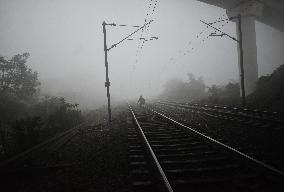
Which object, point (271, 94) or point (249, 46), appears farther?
point (249, 46)

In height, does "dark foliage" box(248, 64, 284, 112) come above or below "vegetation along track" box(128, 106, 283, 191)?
above

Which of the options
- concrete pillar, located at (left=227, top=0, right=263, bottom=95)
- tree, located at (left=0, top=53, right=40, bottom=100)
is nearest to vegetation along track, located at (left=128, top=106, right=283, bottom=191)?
concrete pillar, located at (left=227, top=0, right=263, bottom=95)

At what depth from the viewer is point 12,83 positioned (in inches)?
1622

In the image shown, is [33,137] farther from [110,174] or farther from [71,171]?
[110,174]

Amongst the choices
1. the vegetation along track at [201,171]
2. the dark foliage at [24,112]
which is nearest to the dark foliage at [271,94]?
the vegetation along track at [201,171]

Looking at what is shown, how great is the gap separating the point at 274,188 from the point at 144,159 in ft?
11.5

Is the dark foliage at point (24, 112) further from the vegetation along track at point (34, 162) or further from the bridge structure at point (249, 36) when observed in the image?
the bridge structure at point (249, 36)

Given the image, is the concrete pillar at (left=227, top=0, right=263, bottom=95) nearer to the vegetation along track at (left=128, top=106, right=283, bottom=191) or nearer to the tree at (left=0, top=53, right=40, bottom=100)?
the vegetation along track at (left=128, top=106, right=283, bottom=191)

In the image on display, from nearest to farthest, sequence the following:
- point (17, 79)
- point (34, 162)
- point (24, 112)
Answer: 1. point (34, 162)
2. point (24, 112)
3. point (17, 79)

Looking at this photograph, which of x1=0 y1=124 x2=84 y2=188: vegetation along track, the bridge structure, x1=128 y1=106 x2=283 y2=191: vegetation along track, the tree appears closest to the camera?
x1=128 y1=106 x2=283 y2=191: vegetation along track

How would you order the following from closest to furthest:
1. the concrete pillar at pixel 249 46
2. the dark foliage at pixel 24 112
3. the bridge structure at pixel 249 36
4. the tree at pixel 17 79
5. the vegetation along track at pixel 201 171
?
the vegetation along track at pixel 201 171, the dark foliage at pixel 24 112, the bridge structure at pixel 249 36, the concrete pillar at pixel 249 46, the tree at pixel 17 79

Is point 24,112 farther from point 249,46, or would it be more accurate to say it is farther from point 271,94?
point 249,46

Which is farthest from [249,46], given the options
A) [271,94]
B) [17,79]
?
[17,79]

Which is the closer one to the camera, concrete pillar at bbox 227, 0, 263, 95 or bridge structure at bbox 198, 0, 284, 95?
bridge structure at bbox 198, 0, 284, 95
